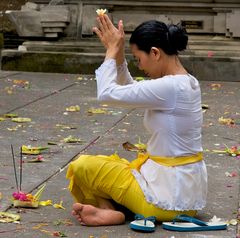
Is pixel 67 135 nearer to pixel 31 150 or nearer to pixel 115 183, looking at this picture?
pixel 31 150

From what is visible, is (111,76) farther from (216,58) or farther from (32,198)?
(216,58)

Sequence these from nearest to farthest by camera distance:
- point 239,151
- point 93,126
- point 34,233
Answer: point 34,233, point 239,151, point 93,126

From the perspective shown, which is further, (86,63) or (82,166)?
(86,63)

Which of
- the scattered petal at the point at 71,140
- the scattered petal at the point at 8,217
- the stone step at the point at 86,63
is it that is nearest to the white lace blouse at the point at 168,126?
the scattered petal at the point at 8,217

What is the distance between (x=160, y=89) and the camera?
433cm

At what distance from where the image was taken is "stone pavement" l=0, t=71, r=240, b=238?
442 cm

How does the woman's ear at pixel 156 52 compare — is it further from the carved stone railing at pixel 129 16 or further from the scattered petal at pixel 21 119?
the carved stone railing at pixel 129 16

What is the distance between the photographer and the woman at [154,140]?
435cm

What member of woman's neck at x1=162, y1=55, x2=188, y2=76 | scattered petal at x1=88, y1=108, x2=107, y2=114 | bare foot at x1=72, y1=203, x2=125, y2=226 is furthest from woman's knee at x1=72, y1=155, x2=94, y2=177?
scattered petal at x1=88, y1=108, x2=107, y2=114

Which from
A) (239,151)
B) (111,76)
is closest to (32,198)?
(111,76)

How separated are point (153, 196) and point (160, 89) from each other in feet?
2.07

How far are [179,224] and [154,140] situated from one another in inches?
20.6

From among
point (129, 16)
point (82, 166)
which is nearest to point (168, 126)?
point (82, 166)

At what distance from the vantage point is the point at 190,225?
172 inches
